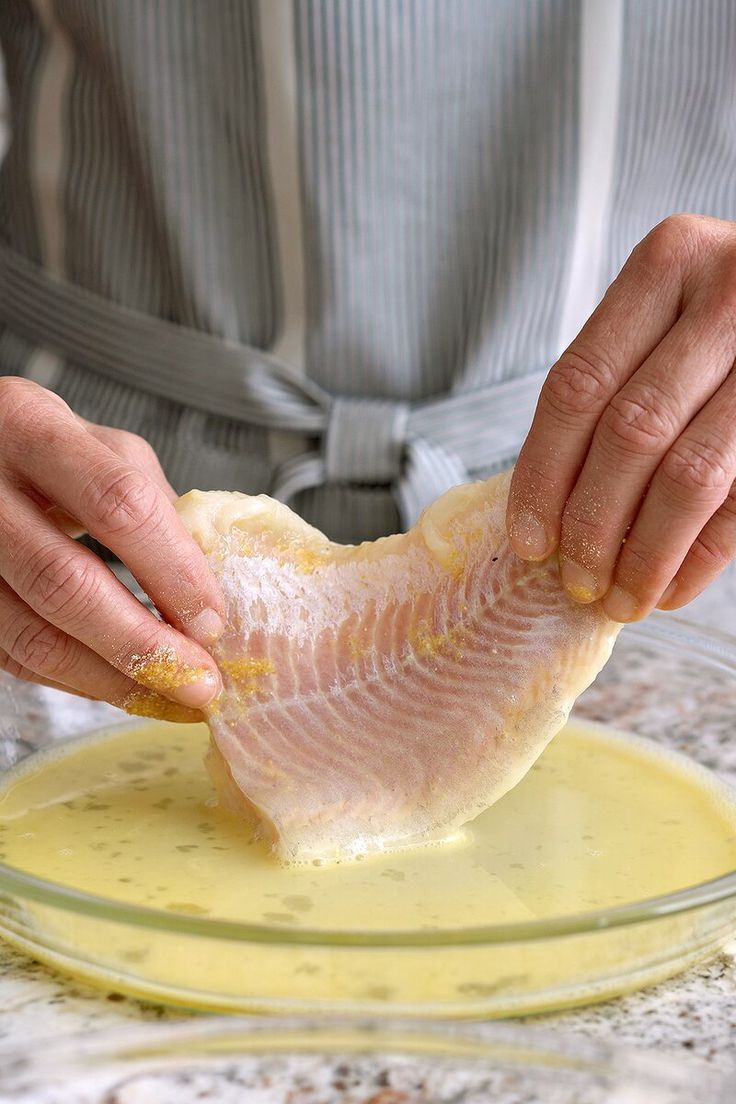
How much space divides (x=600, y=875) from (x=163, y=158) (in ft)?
4.01

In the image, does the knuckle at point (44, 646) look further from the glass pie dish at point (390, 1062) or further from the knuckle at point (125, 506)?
the glass pie dish at point (390, 1062)

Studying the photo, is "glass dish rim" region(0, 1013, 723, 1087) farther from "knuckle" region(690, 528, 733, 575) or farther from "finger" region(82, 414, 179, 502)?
"finger" region(82, 414, 179, 502)

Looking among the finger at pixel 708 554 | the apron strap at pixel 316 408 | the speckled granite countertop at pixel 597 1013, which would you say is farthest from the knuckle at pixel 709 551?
the apron strap at pixel 316 408

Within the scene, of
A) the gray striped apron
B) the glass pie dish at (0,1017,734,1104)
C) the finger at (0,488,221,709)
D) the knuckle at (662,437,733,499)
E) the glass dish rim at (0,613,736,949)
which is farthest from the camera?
the gray striped apron

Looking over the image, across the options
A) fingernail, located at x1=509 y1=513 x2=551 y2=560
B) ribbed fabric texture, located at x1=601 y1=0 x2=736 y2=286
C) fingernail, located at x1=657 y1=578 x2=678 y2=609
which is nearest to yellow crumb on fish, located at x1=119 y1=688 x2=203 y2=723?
fingernail, located at x1=509 y1=513 x2=551 y2=560

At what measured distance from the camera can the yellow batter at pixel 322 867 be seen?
3.41ft

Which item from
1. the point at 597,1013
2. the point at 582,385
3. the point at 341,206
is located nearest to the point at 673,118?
the point at 341,206

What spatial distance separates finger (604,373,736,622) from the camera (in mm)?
1147

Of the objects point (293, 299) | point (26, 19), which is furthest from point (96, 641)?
point (26, 19)

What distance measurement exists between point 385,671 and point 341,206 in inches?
32.8

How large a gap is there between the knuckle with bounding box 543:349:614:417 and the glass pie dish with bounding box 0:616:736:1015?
0.43 meters

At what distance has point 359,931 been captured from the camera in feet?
3.16

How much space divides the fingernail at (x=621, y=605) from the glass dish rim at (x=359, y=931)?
283 mm

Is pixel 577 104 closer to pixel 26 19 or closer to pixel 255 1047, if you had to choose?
pixel 26 19
